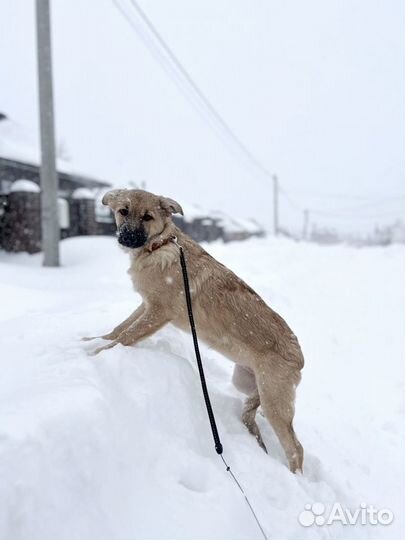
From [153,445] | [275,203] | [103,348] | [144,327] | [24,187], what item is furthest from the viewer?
[275,203]

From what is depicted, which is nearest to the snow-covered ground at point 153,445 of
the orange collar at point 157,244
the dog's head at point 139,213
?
the orange collar at point 157,244

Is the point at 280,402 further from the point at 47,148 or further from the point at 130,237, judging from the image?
the point at 47,148

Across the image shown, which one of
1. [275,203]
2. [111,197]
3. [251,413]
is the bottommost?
[275,203]

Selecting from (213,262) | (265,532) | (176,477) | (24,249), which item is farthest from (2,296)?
(24,249)

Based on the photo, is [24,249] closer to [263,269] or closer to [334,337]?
[263,269]

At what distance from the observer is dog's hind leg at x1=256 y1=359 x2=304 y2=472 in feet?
9.25

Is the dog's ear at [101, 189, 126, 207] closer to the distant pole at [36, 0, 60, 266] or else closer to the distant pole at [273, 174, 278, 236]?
the distant pole at [36, 0, 60, 266]

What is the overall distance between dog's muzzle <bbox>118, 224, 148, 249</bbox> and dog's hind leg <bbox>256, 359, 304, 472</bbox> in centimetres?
132

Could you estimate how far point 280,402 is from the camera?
2834mm

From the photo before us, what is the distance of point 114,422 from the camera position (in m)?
2.00

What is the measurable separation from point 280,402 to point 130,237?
1.63 m

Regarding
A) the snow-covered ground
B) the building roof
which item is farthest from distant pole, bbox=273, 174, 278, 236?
the snow-covered ground

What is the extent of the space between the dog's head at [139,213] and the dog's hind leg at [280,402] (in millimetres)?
1348

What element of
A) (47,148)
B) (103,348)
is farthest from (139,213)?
(47,148)
